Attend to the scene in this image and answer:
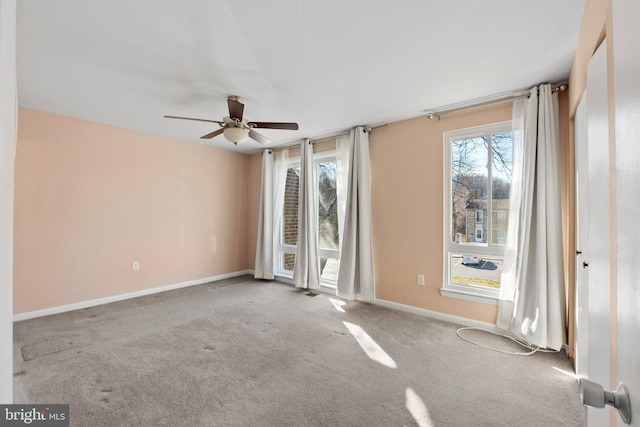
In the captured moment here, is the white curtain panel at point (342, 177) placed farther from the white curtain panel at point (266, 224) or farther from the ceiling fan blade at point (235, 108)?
the ceiling fan blade at point (235, 108)

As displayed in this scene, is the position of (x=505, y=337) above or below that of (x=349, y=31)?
below

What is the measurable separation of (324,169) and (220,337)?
291 cm

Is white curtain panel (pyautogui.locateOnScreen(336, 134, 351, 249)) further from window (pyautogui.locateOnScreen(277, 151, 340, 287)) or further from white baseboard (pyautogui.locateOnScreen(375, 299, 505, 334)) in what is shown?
white baseboard (pyautogui.locateOnScreen(375, 299, 505, 334))

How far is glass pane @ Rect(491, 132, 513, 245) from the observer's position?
3.00 metres

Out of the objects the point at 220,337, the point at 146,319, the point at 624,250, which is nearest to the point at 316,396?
the point at 220,337

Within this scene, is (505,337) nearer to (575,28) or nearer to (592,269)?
(592,269)

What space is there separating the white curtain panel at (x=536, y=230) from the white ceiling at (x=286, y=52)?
36 centimetres

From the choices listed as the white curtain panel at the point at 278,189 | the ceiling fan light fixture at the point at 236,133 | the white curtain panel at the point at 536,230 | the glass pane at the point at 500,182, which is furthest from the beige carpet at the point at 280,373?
the ceiling fan light fixture at the point at 236,133

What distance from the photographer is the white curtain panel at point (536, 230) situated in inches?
99.5

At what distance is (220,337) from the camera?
284 centimetres


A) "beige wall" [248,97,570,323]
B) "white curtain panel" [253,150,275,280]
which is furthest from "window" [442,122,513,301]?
"white curtain panel" [253,150,275,280]

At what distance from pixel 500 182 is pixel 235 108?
113 inches

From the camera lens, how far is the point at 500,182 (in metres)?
3.06

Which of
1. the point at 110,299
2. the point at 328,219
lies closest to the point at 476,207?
the point at 328,219
